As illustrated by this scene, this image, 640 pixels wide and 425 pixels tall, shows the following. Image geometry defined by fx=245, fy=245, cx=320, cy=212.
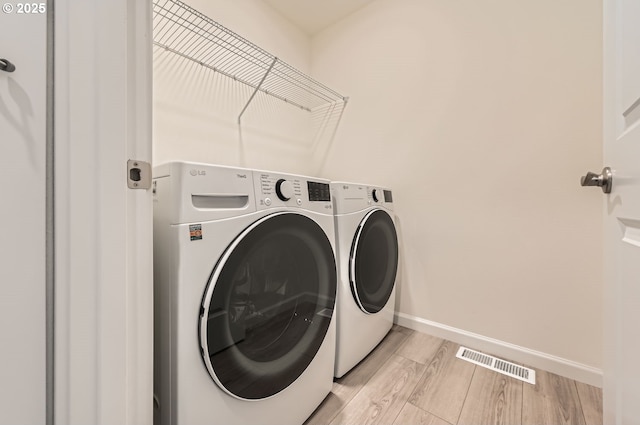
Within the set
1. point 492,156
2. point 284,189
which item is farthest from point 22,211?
point 492,156

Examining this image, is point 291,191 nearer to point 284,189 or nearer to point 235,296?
point 284,189

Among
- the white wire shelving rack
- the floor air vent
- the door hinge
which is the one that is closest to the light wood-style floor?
the floor air vent

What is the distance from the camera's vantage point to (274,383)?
741 millimetres

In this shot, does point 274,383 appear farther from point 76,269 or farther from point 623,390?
point 623,390

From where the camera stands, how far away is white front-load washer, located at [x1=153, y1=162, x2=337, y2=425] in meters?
0.60

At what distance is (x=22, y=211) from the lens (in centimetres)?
41

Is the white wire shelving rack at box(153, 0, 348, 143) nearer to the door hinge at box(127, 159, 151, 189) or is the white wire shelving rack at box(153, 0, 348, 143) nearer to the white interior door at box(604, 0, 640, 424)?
the door hinge at box(127, 159, 151, 189)

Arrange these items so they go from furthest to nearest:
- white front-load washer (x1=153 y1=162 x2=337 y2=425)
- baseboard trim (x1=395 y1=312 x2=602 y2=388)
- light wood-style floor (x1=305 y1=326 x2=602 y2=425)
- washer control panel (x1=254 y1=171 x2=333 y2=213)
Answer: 1. baseboard trim (x1=395 y1=312 x2=602 y2=388)
2. light wood-style floor (x1=305 y1=326 x2=602 y2=425)
3. washer control panel (x1=254 y1=171 x2=333 y2=213)
4. white front-load washer (x1=153 y1=162 x2=337 y2=425)

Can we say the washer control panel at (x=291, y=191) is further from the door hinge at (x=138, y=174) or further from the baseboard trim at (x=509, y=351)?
the baseboard trim at (x=509, y=351)

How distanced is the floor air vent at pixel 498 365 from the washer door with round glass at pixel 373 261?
486 millimetres

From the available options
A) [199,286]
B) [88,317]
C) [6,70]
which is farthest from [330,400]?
[6,70]

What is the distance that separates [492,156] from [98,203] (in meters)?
1.59

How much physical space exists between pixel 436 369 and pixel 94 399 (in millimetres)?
1291

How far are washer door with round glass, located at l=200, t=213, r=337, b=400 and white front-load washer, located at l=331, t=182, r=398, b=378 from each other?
0.17 metres
